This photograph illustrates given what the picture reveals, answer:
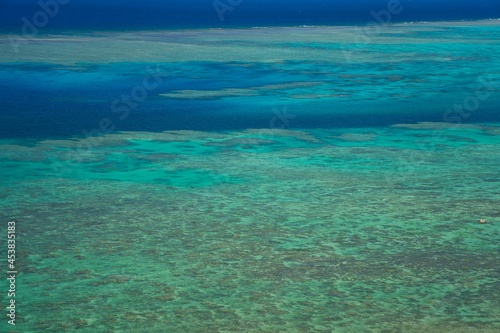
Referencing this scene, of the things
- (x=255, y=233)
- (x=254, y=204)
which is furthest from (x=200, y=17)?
(x=255, y=233)

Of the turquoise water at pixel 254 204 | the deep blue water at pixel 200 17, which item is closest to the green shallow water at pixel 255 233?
the turquoise water at pixel 254 204

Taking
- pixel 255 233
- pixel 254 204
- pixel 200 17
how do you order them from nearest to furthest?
1. pixel 255 233
2. pixel 254 204
3. pixel 200 17

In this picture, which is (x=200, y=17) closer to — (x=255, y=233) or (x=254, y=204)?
(x=254, y=204)

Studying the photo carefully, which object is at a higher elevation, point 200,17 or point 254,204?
point 200,17

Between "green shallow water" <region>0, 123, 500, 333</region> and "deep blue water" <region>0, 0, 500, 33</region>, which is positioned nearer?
"green shallow water" <region>0, 123, 500, 333</region>

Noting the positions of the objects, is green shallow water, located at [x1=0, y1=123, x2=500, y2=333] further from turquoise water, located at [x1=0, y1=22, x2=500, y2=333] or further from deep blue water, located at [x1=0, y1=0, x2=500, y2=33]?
deep blue water, located at [x1=0, y1=0, x2=500, y2=33]

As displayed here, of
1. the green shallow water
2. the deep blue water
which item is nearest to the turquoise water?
the green shallow water

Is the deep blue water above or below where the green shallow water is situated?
above
